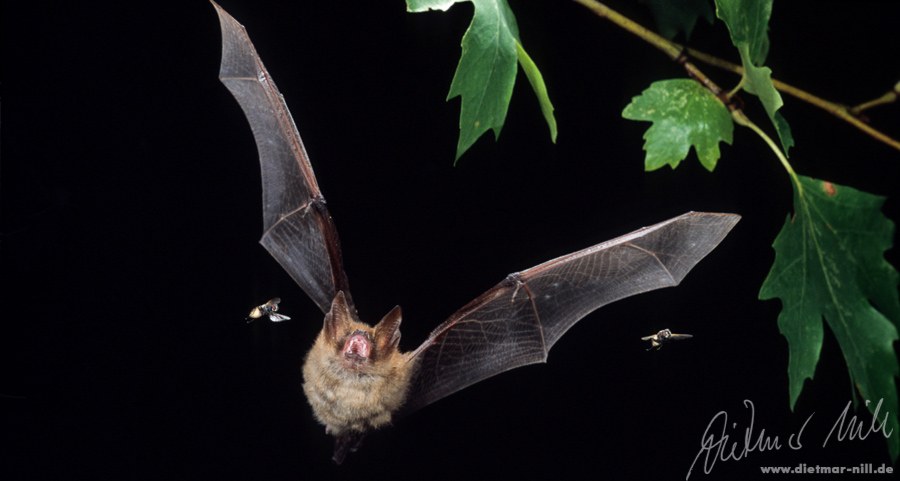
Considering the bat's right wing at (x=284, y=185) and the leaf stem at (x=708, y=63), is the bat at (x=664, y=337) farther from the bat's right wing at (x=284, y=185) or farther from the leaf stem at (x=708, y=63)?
the bat's right wing at (x=284, y=185)

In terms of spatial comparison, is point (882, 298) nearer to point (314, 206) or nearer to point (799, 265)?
point (799, 265)

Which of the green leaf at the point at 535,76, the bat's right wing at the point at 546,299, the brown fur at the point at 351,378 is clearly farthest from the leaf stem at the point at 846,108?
the brown fur at the point at 351,378

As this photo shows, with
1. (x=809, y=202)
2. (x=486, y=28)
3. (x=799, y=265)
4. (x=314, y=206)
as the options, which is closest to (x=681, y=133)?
(x=809, y=202)

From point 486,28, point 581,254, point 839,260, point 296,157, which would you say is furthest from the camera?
point 296,157

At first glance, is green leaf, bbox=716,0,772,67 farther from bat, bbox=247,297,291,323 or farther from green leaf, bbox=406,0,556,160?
bat, bbox=247,297,291,323

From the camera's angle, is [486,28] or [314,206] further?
[314,206]

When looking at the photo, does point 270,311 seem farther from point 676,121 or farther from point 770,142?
point 770,142

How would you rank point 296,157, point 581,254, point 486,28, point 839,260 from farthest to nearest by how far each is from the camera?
1. point 296,157
2. point 581,254
3. point 839,260
4. point 486,28
